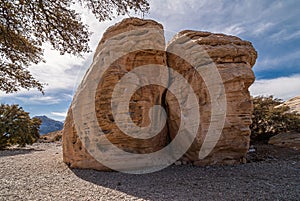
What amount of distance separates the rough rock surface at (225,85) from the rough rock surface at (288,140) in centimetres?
289

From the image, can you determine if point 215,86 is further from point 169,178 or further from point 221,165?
point 169,178

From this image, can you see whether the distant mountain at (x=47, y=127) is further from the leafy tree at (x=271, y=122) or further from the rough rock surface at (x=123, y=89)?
the leafy tree at (x=271, y=122)

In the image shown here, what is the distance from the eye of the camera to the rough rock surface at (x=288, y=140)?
7177 millimetres

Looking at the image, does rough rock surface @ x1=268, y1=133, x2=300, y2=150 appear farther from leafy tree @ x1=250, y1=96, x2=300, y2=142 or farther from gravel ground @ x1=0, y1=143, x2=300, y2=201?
→ gravel ground @ x1=0, y1=143, x2=300, y2=201

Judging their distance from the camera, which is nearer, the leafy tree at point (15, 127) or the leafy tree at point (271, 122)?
the leafy tree at point (271, 122)

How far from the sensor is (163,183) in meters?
4.20

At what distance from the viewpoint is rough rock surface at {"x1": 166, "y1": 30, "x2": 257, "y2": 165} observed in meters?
5.53

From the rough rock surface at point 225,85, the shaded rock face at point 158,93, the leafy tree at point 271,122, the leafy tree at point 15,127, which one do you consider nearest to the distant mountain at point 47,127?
the leafy tree at point 15,127

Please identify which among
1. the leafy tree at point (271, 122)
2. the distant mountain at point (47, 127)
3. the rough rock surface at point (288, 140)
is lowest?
the rough rock surface at point (288, 140)

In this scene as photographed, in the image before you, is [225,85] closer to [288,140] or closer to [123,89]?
[123,89]

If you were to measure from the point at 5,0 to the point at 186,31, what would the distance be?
4.77m

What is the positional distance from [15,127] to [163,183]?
423 inches

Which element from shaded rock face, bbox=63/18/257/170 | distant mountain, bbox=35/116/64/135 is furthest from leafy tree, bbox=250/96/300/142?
distant mountain, bbox=35/116/64/135

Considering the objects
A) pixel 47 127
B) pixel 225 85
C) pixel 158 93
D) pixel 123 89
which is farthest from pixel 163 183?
pixel 47 127
